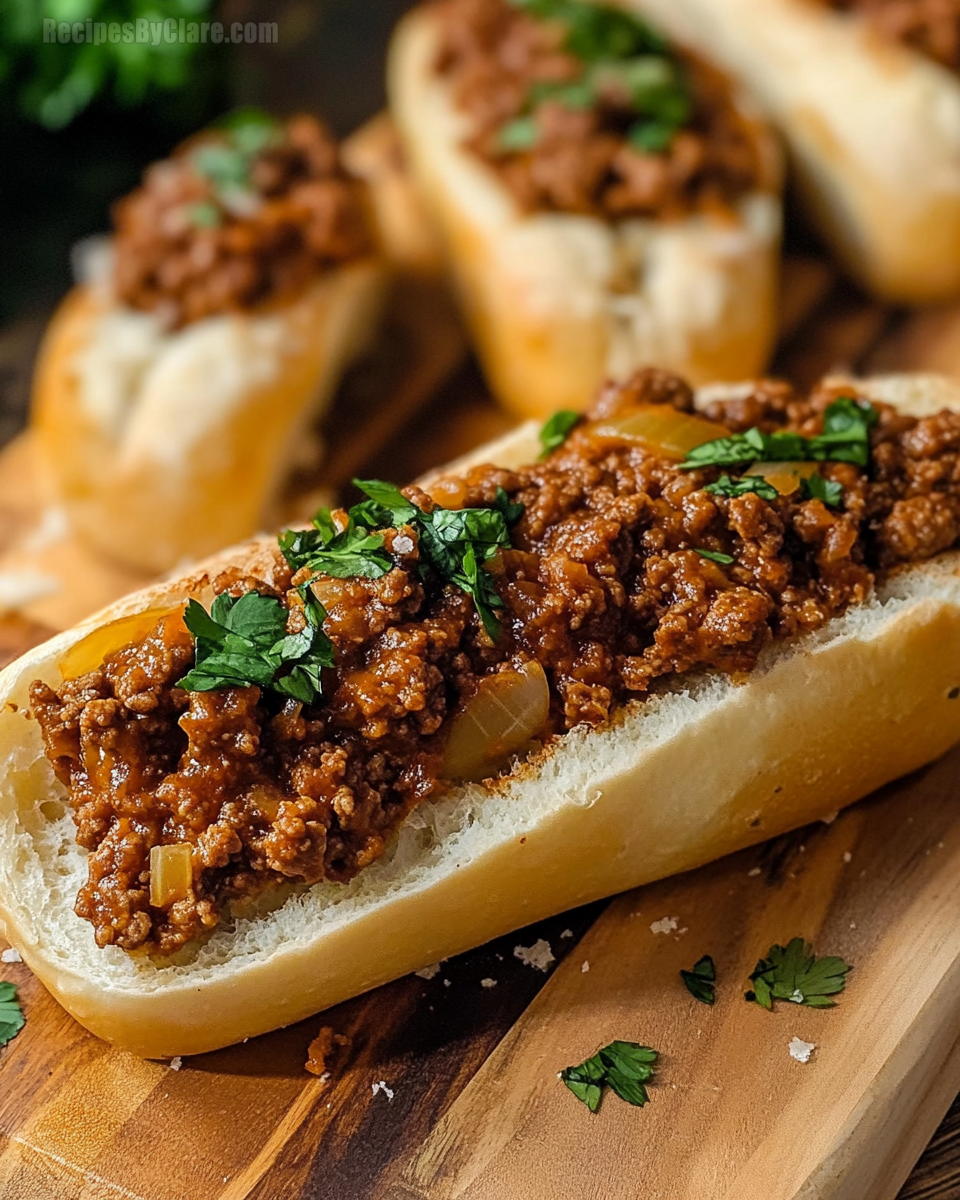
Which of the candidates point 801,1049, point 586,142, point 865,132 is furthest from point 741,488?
point 865,132

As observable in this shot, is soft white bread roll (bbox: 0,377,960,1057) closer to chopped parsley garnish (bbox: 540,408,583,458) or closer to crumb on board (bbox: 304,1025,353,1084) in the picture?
crumb on board (bbox: 304,1025,353,1084)

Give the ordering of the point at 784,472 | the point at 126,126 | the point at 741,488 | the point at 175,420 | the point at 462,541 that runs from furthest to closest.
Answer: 1. the point at 126,126
2. the point at 175,420
3. the point at 784,472
4. the point at 741,488
5. the point at 462,541

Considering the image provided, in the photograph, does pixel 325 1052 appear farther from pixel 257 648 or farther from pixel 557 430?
pixel 557 430

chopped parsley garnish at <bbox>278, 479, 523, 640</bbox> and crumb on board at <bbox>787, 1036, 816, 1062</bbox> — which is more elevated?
chopped parsley garnish at <bbox>278, 479, 523, 640</bbox>

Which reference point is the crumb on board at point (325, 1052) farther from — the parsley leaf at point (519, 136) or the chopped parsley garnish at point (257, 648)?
the parsley leaf at point (519, 136)

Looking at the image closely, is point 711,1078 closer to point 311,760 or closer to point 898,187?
point 311,760

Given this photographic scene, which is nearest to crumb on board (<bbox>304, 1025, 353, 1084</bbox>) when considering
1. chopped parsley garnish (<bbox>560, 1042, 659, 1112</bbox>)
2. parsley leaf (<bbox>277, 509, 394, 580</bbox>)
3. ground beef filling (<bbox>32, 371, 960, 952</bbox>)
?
ground beef filling (<bbox>32, 371, 960, 952</bbox>)

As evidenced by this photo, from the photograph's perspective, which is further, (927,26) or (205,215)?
(927,26)
